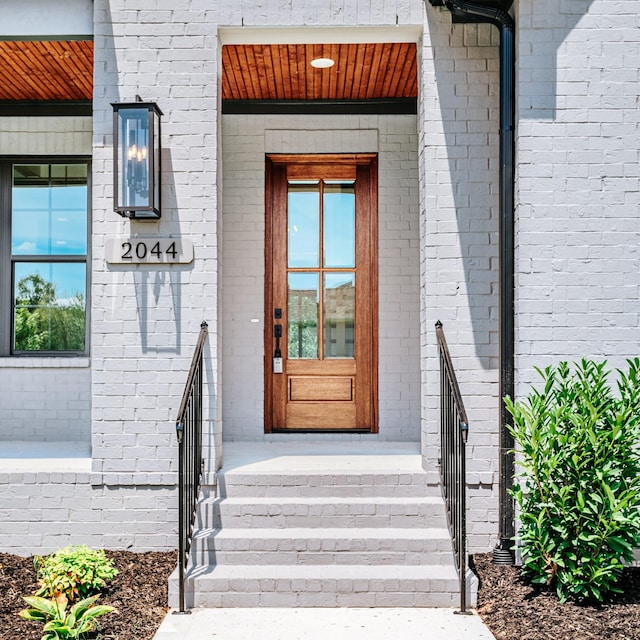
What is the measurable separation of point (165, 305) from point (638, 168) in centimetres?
282

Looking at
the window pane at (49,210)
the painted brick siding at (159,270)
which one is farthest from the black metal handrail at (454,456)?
the window pane at (49,210)

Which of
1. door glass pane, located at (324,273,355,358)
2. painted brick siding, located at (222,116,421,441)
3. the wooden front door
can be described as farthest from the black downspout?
door glass pane, located at (324,273,355,358)

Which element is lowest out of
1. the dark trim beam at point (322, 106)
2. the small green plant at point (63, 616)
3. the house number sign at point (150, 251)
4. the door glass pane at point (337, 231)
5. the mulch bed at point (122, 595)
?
the mulch bed at point (122, 595)

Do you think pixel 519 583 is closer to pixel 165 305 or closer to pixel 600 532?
pixel 600 532

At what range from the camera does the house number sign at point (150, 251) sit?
4.24 meters

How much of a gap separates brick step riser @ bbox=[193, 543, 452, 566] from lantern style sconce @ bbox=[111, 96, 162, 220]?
1.93 meters

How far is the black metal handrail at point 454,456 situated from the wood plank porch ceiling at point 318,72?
75.4 inches

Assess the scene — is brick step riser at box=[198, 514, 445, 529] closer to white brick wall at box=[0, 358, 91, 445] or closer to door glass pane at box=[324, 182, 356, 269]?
→ white brick wall at box=[0, 358, 91, 445]

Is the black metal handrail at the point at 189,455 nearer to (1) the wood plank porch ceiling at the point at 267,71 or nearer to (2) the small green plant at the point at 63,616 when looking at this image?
(2) the small green plant at the point at 63,616

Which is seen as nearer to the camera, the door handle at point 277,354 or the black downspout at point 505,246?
the black downspout at point 505,246

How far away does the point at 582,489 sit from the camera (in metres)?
3.48

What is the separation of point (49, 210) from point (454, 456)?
3.91 m

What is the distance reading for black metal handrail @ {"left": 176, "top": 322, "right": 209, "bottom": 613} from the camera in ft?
11.4

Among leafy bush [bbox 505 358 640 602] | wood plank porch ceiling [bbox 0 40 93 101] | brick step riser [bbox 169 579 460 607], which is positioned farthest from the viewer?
wood plank porch ceiling [bbox 0 40 93 101]
